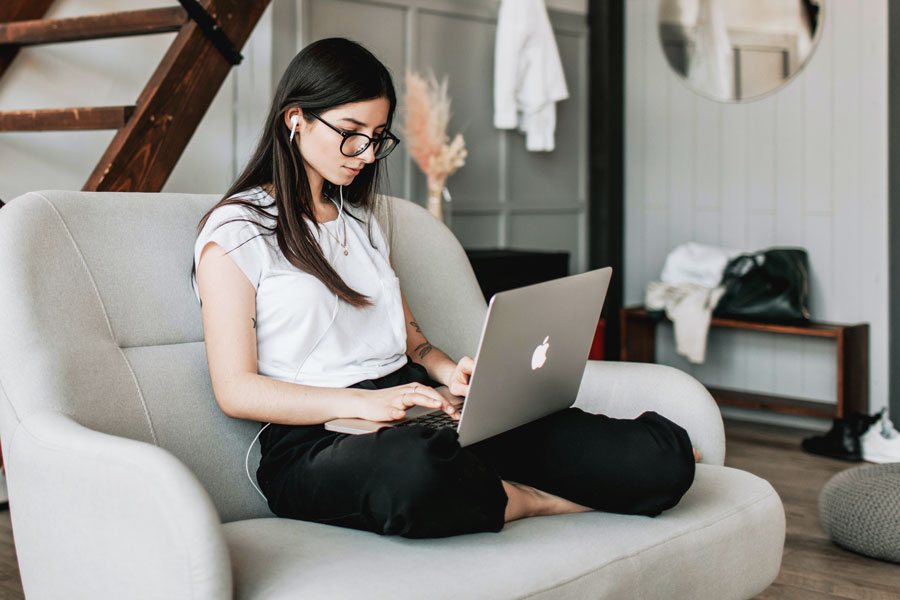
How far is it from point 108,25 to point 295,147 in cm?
103

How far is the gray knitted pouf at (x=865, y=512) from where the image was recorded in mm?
2391

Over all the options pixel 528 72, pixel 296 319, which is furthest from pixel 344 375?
pixel 528 72

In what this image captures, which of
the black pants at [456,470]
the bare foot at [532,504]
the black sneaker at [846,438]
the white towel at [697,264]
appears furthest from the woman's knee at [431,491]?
the white towel at [697,264]

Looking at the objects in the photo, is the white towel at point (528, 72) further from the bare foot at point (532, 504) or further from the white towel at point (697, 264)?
the bare foot at point (532, 504)

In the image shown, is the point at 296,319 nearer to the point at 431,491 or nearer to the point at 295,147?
the point at 295,147

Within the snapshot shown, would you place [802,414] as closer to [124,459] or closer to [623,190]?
[623,190]

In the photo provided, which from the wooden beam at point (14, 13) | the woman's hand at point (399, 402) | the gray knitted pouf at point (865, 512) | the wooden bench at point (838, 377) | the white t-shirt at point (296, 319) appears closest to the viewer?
the woman's hand at point (399, 402)

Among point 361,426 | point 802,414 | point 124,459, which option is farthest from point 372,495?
point 802,414

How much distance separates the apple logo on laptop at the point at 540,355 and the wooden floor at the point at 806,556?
1088 millimetres

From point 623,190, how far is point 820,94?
112cm

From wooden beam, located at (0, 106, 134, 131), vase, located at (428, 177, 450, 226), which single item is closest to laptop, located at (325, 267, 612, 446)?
wooden beam, located at (0, 106, 134, 131)

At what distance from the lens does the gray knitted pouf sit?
239cm

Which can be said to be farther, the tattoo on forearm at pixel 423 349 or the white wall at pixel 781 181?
the white wall at pixel 781 181

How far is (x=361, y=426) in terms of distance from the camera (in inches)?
56.9
